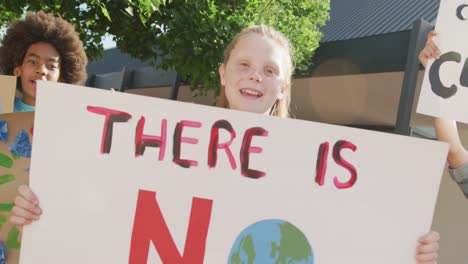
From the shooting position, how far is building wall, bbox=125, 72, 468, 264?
5820mm

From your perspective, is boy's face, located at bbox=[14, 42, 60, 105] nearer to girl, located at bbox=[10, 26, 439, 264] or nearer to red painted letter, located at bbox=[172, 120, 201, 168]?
girl, located at bbox=[10, 26, 439, 264]

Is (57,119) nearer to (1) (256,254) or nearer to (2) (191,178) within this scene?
(2) (191,178)

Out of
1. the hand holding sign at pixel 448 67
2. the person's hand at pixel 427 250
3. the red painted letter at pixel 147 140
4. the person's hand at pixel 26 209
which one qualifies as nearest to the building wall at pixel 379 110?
the hand holding sign at pixel 448 67

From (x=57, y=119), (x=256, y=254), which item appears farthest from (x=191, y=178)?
(x=57, y=119)

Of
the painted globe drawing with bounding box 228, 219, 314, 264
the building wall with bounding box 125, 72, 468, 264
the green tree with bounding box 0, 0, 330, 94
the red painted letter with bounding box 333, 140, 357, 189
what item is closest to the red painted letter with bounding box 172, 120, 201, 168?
the painted globe drawing with bounding box 228, 219, 314, 264

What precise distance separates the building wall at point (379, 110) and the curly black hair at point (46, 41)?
3908 millimetres

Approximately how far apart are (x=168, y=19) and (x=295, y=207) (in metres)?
2.70

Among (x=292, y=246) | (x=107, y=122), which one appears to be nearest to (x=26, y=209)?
(x=107, y=122)

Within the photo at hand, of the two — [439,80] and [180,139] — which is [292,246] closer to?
[180,139]

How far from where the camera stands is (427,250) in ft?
4.60

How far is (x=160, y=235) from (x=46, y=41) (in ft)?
4.30

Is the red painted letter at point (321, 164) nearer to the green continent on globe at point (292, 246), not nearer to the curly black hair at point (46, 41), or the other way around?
the green continent on globe at point (292, 246)

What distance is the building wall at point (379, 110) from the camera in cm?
582

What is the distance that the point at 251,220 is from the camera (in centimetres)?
141
